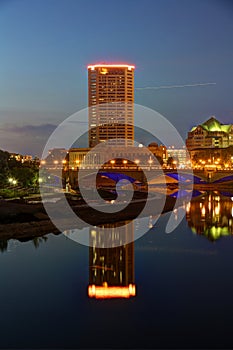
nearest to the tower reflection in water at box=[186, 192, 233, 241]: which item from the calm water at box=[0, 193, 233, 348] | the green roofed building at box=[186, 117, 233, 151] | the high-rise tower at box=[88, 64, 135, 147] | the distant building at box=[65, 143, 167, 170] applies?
the calm water at box=[0, 193, 233, 348]

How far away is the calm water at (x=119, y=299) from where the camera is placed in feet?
22.9

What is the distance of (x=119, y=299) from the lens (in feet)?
28.9

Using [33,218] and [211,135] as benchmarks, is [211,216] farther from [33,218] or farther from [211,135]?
[211,135]

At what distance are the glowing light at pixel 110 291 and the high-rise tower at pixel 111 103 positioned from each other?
65414 mm

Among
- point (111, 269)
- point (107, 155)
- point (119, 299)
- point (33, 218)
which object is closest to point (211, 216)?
point (33, 218)

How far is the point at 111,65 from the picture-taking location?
83.1m

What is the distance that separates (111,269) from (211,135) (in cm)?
7511

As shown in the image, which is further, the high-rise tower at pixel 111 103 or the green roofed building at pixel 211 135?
the green roofed building at pixel 211 135

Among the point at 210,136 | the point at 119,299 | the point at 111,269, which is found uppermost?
the point at 210,136

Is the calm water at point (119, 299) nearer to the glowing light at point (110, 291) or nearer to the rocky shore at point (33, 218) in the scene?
the glowing light at point (110, 291)

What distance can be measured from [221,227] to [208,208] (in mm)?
6195

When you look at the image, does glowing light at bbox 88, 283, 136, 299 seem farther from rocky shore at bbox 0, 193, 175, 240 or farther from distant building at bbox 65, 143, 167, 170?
distant building at bbox 65, 143, 167, 170

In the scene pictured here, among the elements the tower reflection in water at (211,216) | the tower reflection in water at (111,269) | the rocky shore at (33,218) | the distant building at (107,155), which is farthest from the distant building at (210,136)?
the tower reflection in water at (111,269)

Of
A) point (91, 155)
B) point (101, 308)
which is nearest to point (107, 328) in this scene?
point (101, 308)
